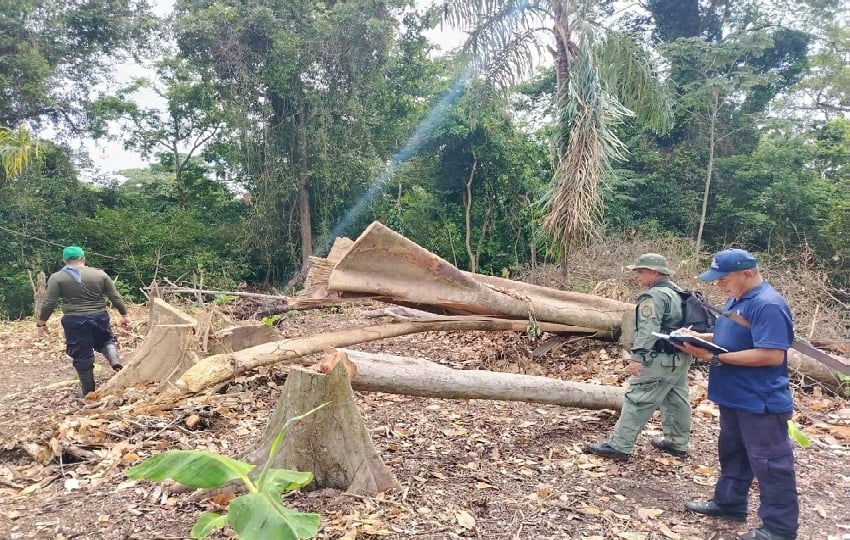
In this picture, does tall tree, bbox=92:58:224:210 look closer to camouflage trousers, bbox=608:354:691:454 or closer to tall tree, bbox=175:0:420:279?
tall tree, bbox=175:0:420:279

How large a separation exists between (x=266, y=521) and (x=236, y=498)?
194mm

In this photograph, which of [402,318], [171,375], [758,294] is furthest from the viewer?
[402,318]

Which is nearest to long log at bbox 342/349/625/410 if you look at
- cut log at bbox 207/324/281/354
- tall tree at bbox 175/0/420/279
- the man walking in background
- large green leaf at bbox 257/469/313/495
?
large green leaf at bbox 257/469/313/495

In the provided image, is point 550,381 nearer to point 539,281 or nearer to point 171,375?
point 171,375

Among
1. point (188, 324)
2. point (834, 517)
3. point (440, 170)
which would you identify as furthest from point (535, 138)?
point (834, 517)

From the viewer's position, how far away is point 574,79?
927 cm

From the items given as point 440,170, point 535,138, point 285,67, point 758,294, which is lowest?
point 758,294

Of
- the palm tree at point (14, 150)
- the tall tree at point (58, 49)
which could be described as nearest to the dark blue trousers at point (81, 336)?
the palm tree at point (14, 150)

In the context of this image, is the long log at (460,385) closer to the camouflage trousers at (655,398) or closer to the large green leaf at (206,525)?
the camouflage trousers at (655,398)

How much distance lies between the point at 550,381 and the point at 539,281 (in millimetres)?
6129

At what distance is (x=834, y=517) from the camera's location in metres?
3.05

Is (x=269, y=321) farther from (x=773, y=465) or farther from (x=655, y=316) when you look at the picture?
(x=773, y=465)

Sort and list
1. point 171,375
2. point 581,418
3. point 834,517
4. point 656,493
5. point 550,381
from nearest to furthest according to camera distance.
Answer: point 834,517, point 656,493, point 550,381, point 581,418, point 171,375

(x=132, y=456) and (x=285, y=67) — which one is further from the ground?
(x=285, y=67)
